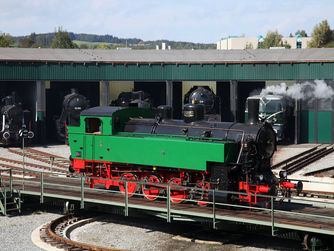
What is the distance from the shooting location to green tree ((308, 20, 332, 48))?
→ 366 feet

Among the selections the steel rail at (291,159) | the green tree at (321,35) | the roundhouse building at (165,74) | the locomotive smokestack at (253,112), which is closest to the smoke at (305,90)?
the roundhouse building at (165,74)

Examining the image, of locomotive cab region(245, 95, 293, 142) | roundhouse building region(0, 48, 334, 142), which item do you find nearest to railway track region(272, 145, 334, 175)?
locomotive cab region(245, 95, 293, 142)

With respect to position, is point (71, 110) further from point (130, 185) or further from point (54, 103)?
point (130, 185)

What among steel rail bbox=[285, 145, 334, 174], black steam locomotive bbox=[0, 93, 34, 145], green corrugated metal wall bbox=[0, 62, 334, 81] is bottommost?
steel rail bbox=[285, 145, 334, 174]

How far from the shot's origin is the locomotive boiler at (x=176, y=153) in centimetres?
1658

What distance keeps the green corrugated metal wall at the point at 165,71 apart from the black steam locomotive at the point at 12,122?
1.74m

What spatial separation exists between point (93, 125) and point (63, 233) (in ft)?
14.0

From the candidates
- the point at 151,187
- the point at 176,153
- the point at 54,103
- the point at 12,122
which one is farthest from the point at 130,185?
the point at 54,103

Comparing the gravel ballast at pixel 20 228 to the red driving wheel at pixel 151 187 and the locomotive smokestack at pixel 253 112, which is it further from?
the locomotive smokestack at pixel 253 112

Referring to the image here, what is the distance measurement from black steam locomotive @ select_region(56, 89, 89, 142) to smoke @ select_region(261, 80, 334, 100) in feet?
39.3

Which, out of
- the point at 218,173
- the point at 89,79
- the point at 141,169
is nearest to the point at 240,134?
the point at 218,173

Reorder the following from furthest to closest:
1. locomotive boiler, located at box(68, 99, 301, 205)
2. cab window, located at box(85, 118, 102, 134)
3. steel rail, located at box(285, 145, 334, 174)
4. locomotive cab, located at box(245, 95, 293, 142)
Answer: locomotive cab, located at box(245, 95, 293, 142) → steel rail, located at box(285, 145, 334, 174) → cab window, located at box(85, 118, 102, 134) → locomotive boiler, located at box(68, 99, 301, 205)

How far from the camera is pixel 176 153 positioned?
57.0ft

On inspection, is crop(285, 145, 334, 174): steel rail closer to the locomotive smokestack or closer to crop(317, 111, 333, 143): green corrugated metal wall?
crop(317, 111, 333, 143): green corrugated metal wall
